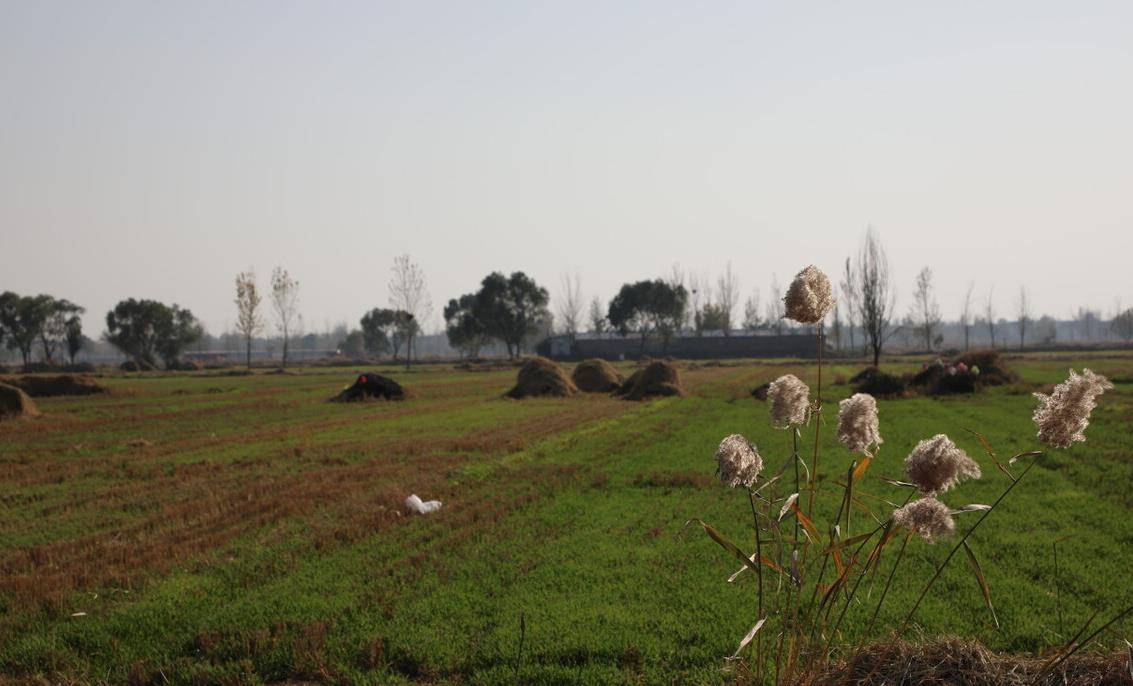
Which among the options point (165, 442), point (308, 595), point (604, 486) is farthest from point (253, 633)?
point (165, 442)

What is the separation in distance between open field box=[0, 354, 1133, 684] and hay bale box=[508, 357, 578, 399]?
1731 cm

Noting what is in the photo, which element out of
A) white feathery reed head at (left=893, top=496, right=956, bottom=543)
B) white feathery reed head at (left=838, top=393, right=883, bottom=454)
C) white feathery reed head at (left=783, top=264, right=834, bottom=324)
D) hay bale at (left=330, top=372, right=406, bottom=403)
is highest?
white feathery reed head at (left=783, top=264, right=834, bottom=324)

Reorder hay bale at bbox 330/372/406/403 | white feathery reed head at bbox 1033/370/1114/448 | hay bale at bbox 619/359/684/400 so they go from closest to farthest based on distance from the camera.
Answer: white feathery reed head at bbox 1033/370/1114/448
hay bale at bbox 330/372/406/403
hay bale at bbox 619/359/684/400

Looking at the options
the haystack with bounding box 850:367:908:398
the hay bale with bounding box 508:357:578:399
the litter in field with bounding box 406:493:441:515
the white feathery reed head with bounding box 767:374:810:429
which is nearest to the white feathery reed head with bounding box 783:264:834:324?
the white feathery reed head with bounding box 767:374:810:429

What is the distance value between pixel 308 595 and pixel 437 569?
127 centimetres

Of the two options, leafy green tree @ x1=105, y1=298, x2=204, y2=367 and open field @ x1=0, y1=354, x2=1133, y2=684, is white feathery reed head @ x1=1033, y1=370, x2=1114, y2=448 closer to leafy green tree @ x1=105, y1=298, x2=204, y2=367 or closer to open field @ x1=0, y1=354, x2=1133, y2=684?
open field @ x1=0, y1=354, x2=1133, y2=684

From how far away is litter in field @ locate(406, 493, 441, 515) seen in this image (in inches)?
404

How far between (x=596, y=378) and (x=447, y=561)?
3160cm

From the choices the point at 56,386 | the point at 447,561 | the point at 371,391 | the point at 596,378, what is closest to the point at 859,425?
the point at 447,561

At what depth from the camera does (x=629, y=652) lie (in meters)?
5.46

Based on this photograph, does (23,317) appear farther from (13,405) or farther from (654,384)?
(654,384)

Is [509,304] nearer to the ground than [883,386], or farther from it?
farther from it

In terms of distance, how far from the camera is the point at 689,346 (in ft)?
319

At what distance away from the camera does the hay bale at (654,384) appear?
3394cm
